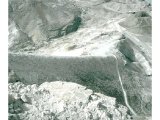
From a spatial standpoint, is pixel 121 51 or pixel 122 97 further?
pixel 121 51

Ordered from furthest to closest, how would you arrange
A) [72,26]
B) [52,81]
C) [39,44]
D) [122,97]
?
[72,26] → [39,44] → [122,97] → [52,81]

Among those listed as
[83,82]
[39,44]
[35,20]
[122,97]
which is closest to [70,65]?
[83,82]

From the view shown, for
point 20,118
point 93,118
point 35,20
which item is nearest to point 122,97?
point 93,118
